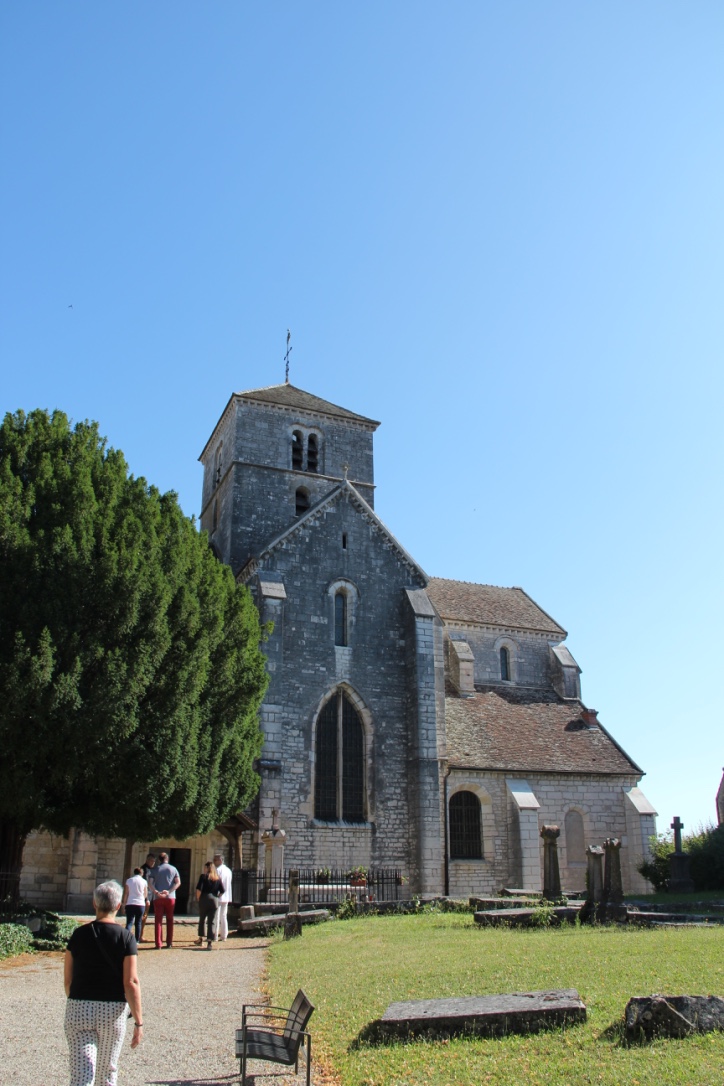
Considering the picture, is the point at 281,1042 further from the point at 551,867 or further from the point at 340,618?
the point at 340,618

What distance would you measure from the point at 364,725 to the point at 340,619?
3478 millimetres

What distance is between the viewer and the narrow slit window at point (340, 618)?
1124 inches

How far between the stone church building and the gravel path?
9.08 m

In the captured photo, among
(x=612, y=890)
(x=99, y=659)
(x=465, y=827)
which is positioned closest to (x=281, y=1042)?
(x=612, y=890)

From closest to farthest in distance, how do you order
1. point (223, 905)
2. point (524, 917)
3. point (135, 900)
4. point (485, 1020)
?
point (485, 1020) < point (135, 900) < point (524, 917) < point (223, 905)

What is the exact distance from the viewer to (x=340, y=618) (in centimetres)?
2891

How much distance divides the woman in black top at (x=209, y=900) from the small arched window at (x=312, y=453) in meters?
18.8

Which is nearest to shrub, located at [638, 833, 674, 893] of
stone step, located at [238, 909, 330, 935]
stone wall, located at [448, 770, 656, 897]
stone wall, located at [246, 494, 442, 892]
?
stone wall, located at [448, 770, 656, 897]

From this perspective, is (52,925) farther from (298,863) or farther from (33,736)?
(298,863)

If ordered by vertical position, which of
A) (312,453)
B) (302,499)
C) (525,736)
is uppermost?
(312,453)

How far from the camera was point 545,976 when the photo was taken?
10.5m

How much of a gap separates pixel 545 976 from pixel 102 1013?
20.6 feet

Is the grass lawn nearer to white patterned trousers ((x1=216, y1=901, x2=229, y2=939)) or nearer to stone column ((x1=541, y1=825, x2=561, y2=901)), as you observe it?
white patterned trousers ((x1=216, y1=901, x2=229, y2=939))

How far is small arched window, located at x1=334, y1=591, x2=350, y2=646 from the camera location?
93.7ft
